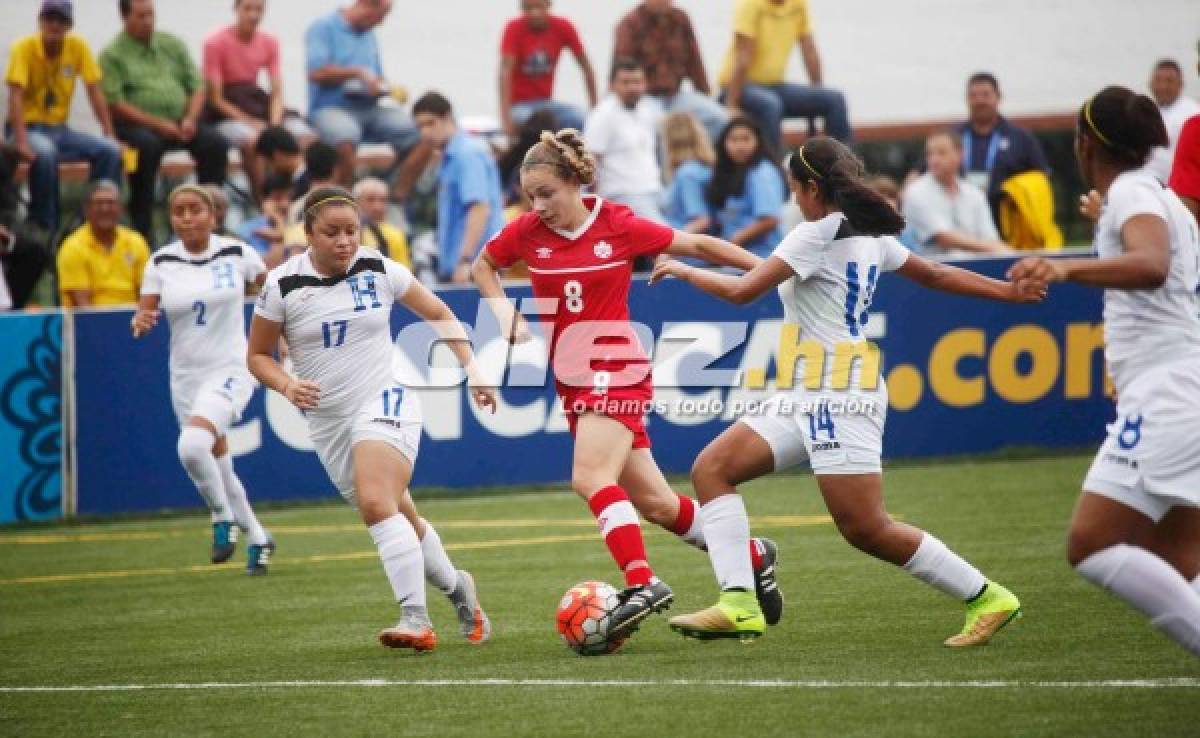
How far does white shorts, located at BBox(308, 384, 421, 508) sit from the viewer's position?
9.64 meters

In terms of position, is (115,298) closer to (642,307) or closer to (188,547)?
(188,547)

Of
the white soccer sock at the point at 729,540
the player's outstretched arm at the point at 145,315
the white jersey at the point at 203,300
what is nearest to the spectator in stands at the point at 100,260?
the white jersey at the point at 203,300

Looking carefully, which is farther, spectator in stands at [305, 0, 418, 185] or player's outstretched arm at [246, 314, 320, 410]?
spectator in stands at [305, 0, 418, 185]

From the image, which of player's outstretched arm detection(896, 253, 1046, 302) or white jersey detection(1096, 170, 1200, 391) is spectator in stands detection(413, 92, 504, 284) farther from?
white jersey detection(1096, 170, 1200, 391)

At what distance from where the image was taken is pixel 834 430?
28.9ft

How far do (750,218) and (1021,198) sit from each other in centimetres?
264

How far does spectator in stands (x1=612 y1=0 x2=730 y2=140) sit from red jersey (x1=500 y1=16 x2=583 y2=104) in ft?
1.81

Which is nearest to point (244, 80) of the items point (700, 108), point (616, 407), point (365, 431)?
point (700, 108)

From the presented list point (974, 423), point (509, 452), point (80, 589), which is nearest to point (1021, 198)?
point (974, 423)

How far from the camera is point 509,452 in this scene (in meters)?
16.9

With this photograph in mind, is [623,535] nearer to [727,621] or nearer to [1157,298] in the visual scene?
[727,621]

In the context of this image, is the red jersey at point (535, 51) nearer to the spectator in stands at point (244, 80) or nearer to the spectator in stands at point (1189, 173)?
the spectator in stands at point (244, 80)

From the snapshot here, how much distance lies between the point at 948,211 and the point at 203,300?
718cm

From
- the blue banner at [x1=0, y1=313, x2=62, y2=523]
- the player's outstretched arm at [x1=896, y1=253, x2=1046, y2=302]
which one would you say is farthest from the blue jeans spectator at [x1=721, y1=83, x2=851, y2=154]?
the player's outstretched arm at [x1=896, y1=253, x2=1046, y2=302]
